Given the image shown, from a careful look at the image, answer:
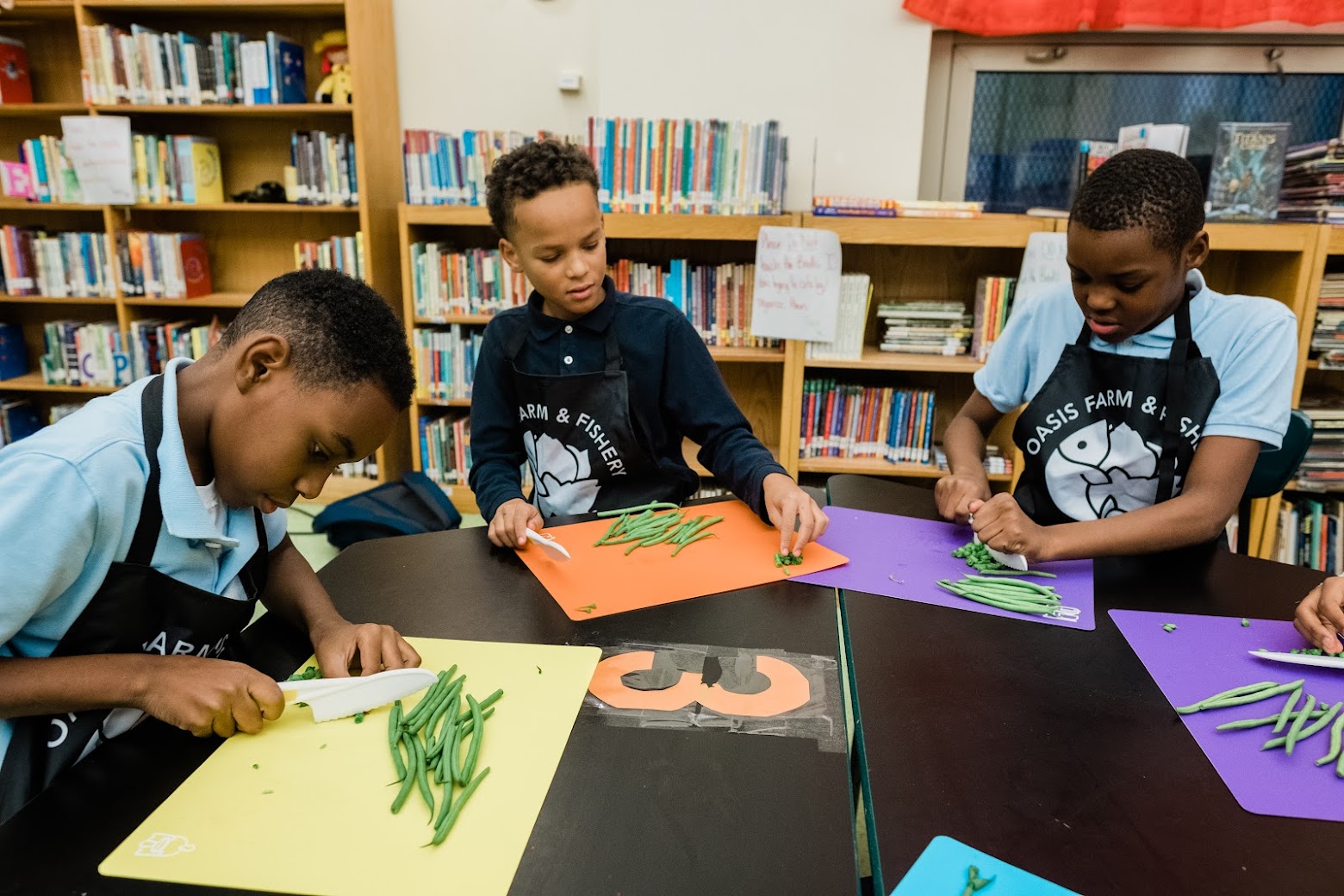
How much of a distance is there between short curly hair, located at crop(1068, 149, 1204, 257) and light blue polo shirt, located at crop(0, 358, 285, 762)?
4.28ft

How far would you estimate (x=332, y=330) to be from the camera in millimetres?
924

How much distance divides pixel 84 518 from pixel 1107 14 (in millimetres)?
3194

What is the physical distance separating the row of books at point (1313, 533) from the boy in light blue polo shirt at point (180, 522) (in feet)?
10.6

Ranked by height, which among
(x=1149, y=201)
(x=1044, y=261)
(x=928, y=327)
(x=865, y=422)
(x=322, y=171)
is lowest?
(x=865, y=422)

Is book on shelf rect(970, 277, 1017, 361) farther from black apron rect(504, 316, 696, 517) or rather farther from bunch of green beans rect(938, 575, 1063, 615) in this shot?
bunch of green beans rect(938, 575, 1063, 615)

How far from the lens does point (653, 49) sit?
10.1ft

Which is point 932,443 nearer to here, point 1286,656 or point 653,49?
point 653,49

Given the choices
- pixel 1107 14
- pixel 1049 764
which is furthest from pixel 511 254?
pixel 1107 14

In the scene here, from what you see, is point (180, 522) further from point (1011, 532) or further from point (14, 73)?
point (14, 73)

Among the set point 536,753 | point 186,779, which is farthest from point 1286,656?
point 186,779

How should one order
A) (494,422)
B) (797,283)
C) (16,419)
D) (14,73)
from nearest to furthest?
(494,422) → (797,283) → (14,73) → (16,419)

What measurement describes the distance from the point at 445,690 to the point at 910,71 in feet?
9.55

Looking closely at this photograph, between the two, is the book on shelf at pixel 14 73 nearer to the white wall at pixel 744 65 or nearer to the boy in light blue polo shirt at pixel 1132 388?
the white wall at pixel 744 65

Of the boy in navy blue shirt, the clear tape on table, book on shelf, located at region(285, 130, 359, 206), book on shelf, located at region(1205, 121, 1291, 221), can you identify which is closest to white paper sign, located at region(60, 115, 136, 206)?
book on shelf, located at region(285, 130, 359, 206)
